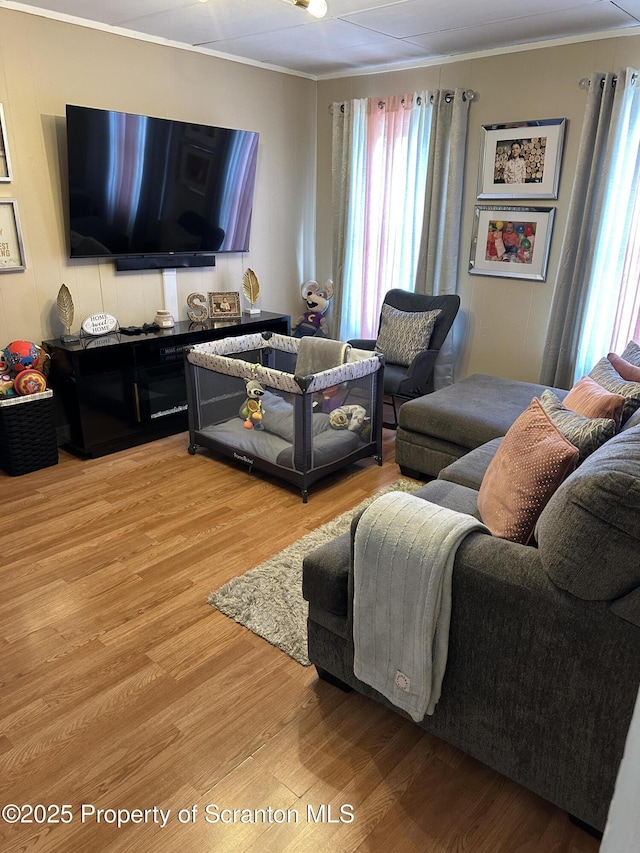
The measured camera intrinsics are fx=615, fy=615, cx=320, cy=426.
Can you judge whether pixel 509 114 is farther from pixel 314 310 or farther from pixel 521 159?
pixel 314 310

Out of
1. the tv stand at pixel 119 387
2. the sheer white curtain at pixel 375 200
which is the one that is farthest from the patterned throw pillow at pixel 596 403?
the tv stand at pixel 119 387

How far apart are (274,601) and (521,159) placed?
Answer: 330 cm

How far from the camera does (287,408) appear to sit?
3281 mm

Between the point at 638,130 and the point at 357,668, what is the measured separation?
3435mm

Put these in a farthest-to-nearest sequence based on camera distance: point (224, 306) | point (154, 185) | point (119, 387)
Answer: point (224, 306) < point (154, 185) < point (119, 387)

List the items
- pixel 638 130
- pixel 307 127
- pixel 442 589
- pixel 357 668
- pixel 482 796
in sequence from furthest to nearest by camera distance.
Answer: pixel 307 127
pixel 638 130
pixel 357 668
pixel 482 796
pixel 442 589


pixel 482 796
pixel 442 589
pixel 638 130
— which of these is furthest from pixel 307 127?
pixel 482 796

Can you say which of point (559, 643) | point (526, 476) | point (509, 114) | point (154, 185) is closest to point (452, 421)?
point (526, 476)

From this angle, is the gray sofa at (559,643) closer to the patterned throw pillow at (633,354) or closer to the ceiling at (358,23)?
the patterned throw pillow at (633,354)

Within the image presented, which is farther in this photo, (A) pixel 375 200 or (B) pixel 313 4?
(A) pixel 375 200

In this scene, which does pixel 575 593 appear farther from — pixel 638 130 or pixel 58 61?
pixel 58 61

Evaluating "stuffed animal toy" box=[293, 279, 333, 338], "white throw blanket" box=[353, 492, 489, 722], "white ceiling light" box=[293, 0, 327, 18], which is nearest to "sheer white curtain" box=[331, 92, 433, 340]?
"stuffed animal toy" box=[293, 279, 333, 338]

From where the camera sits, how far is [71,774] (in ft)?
5.73

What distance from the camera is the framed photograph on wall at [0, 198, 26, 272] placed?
3525 millimetres
